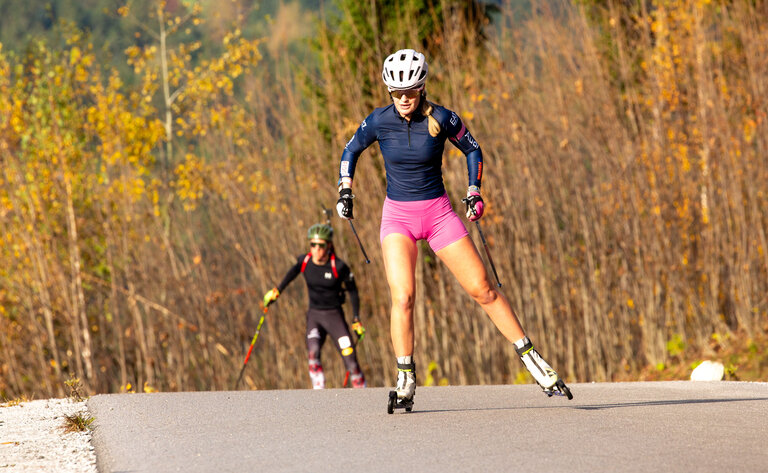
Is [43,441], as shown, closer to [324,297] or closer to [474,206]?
[474,206]

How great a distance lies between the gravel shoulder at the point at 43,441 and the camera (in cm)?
495

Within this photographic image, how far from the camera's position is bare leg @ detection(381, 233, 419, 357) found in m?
6.18

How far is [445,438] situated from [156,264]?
10194 mm

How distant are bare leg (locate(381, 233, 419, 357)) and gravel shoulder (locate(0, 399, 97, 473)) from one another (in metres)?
1.89

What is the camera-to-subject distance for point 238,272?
15.2 m

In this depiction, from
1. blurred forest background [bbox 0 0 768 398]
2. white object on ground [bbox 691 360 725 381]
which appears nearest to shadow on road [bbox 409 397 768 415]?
white object on ground [bbox 691 360 725 381]

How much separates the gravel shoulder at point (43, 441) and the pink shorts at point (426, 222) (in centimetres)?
219

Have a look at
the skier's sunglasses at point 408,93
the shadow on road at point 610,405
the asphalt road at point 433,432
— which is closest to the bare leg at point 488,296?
the asphalt road at point 433,432

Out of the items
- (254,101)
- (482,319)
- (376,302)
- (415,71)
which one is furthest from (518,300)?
(415,71)

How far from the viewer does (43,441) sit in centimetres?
557

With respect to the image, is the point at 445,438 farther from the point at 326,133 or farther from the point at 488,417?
the point at 326,133

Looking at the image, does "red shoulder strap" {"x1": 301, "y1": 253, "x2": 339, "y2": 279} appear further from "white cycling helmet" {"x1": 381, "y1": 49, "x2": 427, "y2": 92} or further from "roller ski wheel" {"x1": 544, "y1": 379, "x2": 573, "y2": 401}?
"white cycling helmet" {"x1": 381, "y1": 49, "x2": 427, "y2": 92}

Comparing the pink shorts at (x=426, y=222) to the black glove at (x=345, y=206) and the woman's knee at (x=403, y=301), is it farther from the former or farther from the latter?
the woman's knee at (x=403, y=301)

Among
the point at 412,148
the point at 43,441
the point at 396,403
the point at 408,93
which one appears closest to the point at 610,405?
the point at 396,403
